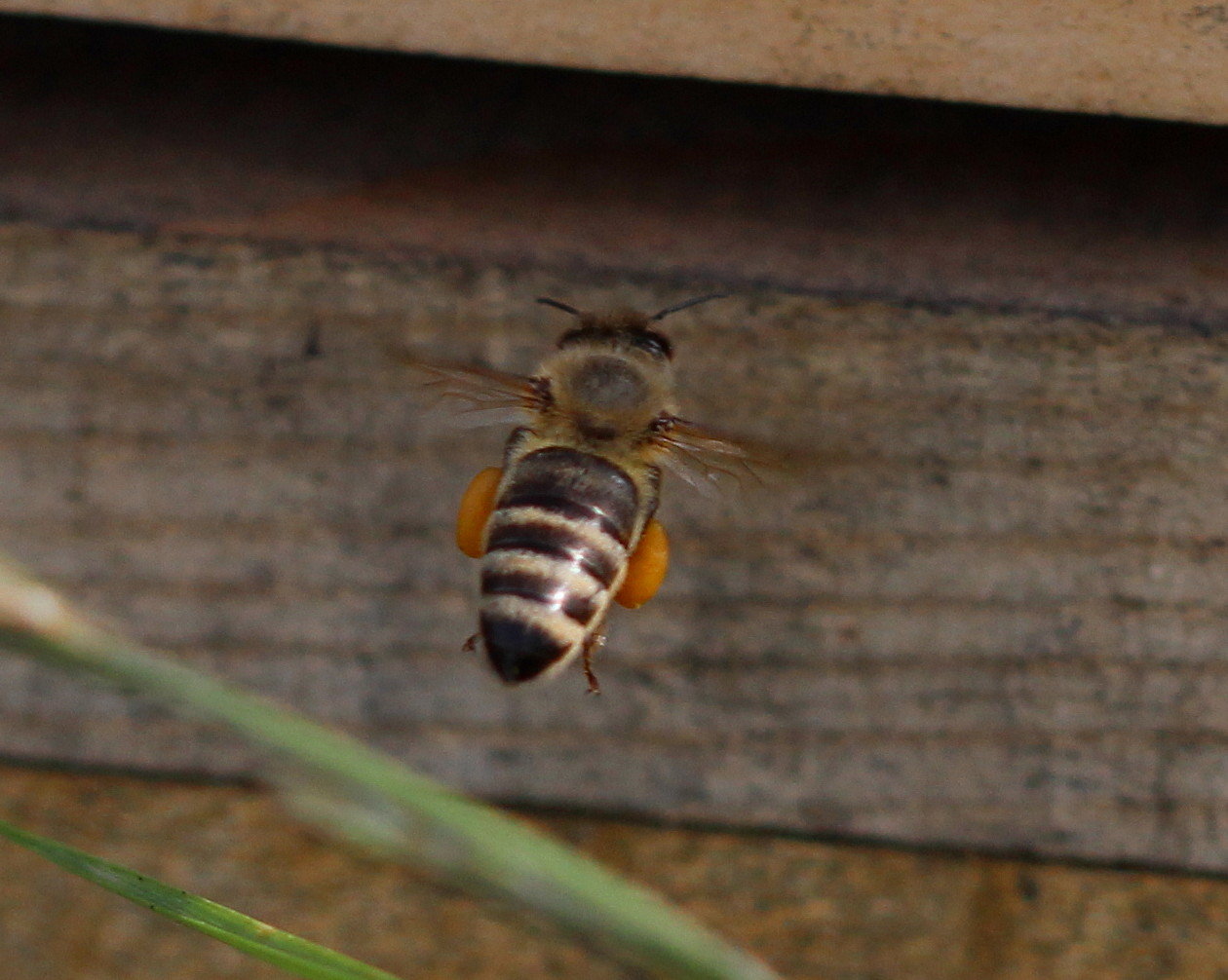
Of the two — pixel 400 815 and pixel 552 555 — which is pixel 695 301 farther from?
pixel 400 815

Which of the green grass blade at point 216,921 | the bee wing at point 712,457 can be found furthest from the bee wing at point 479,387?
the green grass blade at point 216,921

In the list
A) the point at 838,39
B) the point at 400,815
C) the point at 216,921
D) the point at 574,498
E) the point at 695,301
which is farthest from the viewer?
the point at 574,498

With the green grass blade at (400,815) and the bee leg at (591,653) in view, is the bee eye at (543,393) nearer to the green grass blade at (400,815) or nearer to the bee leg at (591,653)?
the bee leg at (591,653)

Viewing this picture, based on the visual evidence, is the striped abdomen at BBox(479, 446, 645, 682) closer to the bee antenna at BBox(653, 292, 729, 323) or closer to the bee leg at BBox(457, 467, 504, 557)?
the bee leg at BBox(457, 467, 504, 557)

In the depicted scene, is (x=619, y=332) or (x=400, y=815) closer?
(x=400, y=815)

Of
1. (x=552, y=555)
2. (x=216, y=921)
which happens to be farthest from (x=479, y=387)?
(x=216, y=921)

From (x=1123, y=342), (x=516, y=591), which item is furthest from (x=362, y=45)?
(x=1123, y=342)

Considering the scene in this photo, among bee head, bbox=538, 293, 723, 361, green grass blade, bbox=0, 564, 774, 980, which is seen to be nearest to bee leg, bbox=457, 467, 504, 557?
bee head, bbox=538, 293, 723, 361
